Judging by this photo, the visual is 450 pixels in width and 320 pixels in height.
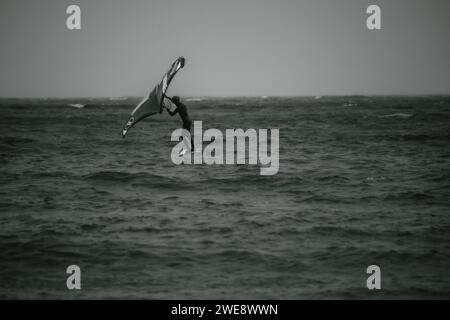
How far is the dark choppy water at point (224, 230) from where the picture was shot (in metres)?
10.6

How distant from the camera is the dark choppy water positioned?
416 inches

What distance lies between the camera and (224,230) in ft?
46.3

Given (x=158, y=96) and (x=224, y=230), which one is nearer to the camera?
(x=158, y=96)

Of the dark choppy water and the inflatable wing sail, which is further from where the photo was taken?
the dark choppy water

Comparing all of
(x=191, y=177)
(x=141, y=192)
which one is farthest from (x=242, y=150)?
(x=141, y=192)

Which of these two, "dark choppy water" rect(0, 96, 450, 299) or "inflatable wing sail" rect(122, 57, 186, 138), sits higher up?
"inflatable wing sail" rect(122, 57, 186, 138)

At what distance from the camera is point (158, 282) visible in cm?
1062

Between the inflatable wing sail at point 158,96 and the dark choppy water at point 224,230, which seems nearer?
the inflatable wing sail at point 158,96

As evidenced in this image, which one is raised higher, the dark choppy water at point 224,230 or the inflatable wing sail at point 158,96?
the inflatable wing sail at point 158,96

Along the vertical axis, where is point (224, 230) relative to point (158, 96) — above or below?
below
